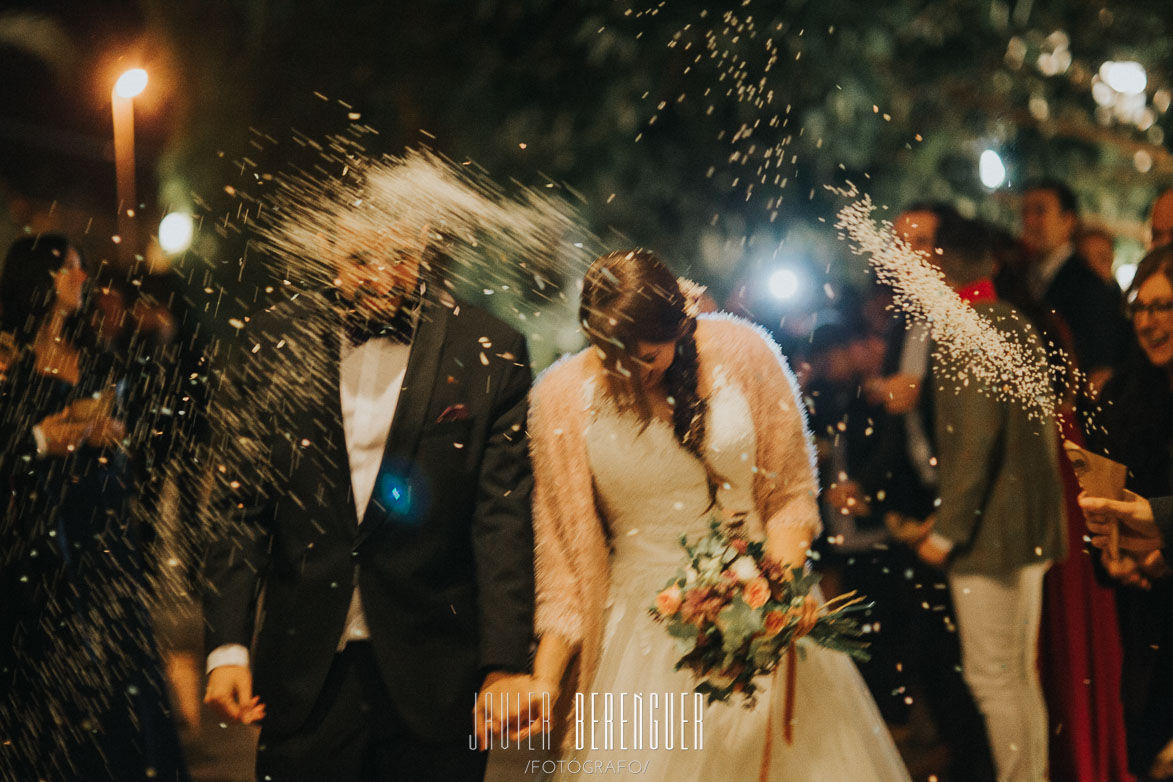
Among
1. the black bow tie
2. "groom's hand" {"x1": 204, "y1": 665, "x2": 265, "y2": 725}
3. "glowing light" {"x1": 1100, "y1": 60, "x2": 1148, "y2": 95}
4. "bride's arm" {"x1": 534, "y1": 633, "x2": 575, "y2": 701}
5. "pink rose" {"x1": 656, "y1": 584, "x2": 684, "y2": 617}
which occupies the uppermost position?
"glowing light" {"x1": 1100, "y1": 60, "x2": 1148, "y2": 95}

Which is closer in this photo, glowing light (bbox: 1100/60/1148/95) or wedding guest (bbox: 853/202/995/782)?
wedding guest (bbox: 853/202/995/782)

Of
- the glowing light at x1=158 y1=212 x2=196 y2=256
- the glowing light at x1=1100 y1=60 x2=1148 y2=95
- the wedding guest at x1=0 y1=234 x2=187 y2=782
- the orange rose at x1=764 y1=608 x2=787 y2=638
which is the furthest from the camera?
the glowing light at x1=158 y1=212 x2=196 y2=256

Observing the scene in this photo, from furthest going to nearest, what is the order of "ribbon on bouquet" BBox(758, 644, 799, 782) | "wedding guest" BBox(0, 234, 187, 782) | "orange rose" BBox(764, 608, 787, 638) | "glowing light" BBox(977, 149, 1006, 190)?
1. "glowing light" BBox(977, 149, 1006, 190)
2. "wedding guest" BBox(0, 234, 187, 782)
3. "ribbon on bouquet" BBox(758, 644, 799, 782)
4. "orange rose" BBox(764, 608, 787, 638)

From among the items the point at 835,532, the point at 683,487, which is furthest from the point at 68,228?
the point at 683,487

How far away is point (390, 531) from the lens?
299cm

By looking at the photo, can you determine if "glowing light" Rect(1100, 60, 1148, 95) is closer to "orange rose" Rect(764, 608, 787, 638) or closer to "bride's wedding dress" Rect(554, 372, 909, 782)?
"bride's wedding dress" Rect(554, 372, 909, 782)

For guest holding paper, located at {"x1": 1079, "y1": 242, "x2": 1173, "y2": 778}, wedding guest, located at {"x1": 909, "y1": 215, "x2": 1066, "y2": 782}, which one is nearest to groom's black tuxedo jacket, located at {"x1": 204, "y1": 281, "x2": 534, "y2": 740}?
guest holding paper, located at {"x1": 1079, "y1": 242, "x2": 1173, "y2": 778}

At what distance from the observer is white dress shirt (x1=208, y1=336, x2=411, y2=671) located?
3.01m

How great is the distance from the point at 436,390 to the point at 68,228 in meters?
12.0

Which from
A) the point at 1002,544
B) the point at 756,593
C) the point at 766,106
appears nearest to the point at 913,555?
the point at 1002,544

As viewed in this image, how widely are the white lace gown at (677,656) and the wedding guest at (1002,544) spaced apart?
4.60 ft

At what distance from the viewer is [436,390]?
3035mm

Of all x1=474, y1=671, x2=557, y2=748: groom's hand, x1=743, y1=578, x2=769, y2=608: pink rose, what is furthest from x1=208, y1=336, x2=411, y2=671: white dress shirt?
x1=743, y1=578, x2=769, y2=608: pink rose

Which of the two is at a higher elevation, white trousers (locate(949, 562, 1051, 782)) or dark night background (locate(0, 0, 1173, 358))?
dark night background (locate(0, 0, 1173, 358))
